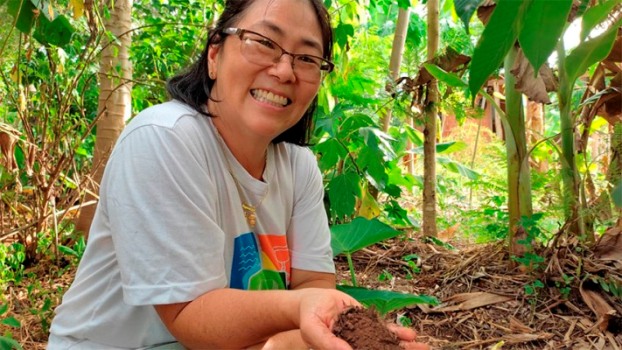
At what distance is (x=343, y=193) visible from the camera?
2346 millimetres

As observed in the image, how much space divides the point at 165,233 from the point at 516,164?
4.87 feet

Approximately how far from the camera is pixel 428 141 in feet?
8.44

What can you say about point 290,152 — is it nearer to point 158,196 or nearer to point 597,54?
point 158,196

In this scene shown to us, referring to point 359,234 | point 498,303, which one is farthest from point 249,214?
point 498,303

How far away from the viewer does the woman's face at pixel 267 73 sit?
105cm

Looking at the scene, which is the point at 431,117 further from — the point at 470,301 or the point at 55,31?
the point at 55,31

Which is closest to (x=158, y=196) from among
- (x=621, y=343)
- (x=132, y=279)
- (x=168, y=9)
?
(x=132, y=279)

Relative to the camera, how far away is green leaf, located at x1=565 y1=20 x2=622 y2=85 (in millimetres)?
1662

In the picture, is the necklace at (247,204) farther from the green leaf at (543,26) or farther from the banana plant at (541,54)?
the green leaf at (543,26)

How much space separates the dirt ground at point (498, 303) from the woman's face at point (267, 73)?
88 cm

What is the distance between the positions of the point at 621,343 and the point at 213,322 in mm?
1246

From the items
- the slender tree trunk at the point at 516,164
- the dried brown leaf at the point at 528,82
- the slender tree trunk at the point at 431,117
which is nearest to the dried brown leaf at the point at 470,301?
the slender tree trunk at the point at 516,164

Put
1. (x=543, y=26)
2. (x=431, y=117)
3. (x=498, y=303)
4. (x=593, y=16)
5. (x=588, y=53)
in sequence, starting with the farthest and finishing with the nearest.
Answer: (x=431, y=117)
(x=498, y=303)
(x=588, y=53)
(x=593, y=16)
(x=543, y=26)

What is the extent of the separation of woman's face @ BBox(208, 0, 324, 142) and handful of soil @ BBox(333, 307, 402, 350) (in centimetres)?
43
